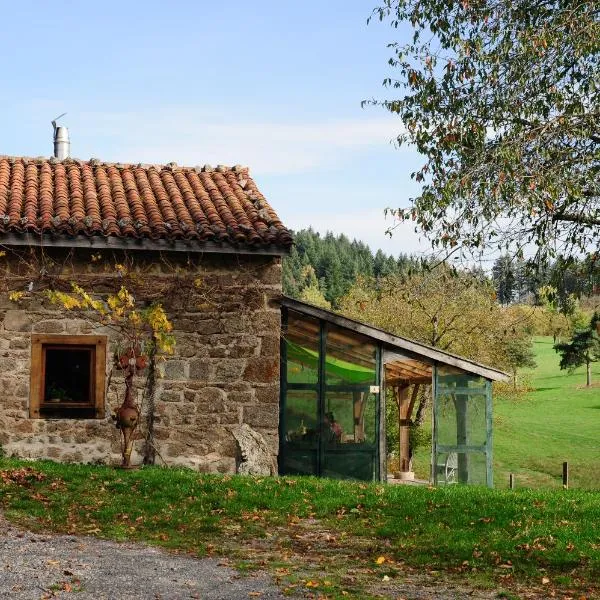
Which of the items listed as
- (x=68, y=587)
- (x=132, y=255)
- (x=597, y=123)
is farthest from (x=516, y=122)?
(x=68, y=587)

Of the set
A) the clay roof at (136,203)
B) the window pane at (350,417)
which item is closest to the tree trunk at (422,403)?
the window pane at (350,417)

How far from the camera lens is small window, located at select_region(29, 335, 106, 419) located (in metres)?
16.1

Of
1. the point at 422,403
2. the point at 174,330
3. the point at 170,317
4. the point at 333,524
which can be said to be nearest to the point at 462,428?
the point at 174,330

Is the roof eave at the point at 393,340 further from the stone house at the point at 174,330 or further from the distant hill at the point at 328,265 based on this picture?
the distant hill at the point at 328,265

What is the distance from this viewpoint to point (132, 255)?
16219 millimetres

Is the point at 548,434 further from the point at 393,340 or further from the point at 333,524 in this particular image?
the point at 333,524

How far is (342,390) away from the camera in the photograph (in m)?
17.8

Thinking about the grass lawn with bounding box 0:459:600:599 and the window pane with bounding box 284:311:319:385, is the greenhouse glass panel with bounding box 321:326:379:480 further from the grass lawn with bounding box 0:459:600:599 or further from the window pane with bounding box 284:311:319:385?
the grass lawn with bounding box 0:459:600:599

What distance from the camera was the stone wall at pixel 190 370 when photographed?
632 inches

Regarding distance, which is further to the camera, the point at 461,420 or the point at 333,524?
the point at 461,420

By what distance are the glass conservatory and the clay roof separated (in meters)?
1.64

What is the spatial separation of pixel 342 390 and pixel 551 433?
3377cm

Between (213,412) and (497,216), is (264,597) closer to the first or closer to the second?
(497,216)

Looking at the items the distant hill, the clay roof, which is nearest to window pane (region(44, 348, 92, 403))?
the clay roof
